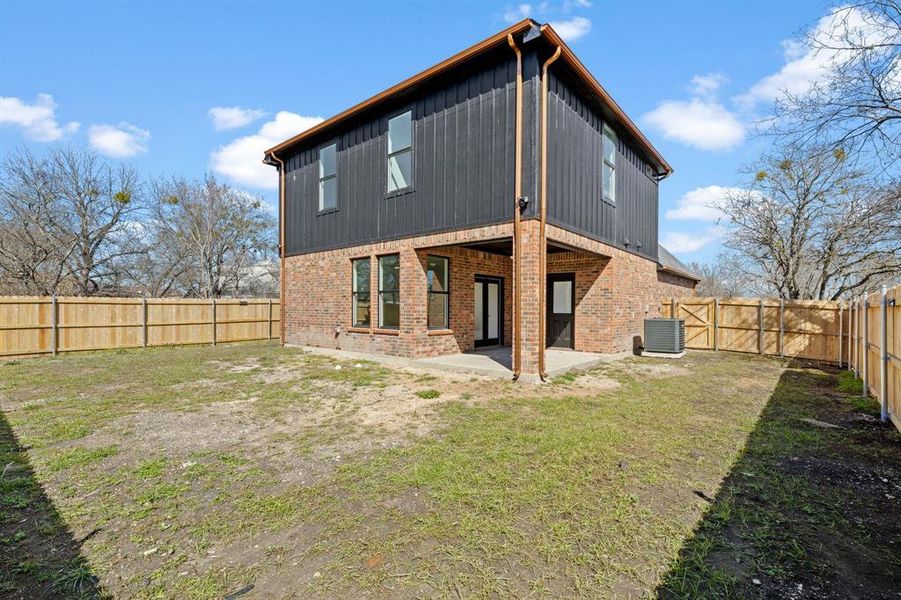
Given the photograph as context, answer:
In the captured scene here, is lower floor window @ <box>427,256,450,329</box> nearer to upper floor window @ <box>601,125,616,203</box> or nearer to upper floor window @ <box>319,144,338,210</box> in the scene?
upper floor window @ <box>319,144,338,210</box>

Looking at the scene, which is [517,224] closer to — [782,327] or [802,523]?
[802,523]

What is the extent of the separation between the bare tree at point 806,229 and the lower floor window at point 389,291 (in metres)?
11.1

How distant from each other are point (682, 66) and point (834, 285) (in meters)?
12.3

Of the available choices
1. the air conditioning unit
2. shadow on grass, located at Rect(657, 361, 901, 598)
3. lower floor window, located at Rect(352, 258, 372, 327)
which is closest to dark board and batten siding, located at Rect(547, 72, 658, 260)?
the air conditioning unit

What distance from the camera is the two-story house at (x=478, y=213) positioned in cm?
709

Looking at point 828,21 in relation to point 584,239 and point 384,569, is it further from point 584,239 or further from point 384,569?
point 384,569

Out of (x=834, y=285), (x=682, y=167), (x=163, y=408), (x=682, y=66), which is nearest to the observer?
(x=163, y=408)

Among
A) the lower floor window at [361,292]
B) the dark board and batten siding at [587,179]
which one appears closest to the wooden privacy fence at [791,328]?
the dark board and batten siding at [587,179]

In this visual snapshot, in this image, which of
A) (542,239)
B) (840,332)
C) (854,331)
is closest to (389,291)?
(542,239)

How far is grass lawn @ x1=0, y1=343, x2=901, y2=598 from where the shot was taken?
205cm

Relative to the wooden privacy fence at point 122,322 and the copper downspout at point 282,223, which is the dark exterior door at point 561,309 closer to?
the copper downspout at point 282,223

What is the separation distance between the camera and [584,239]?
8648mm

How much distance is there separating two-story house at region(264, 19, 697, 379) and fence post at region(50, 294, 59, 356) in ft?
19.3

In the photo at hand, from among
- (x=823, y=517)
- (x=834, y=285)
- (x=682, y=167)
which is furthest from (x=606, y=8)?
(x=834, y=285)
